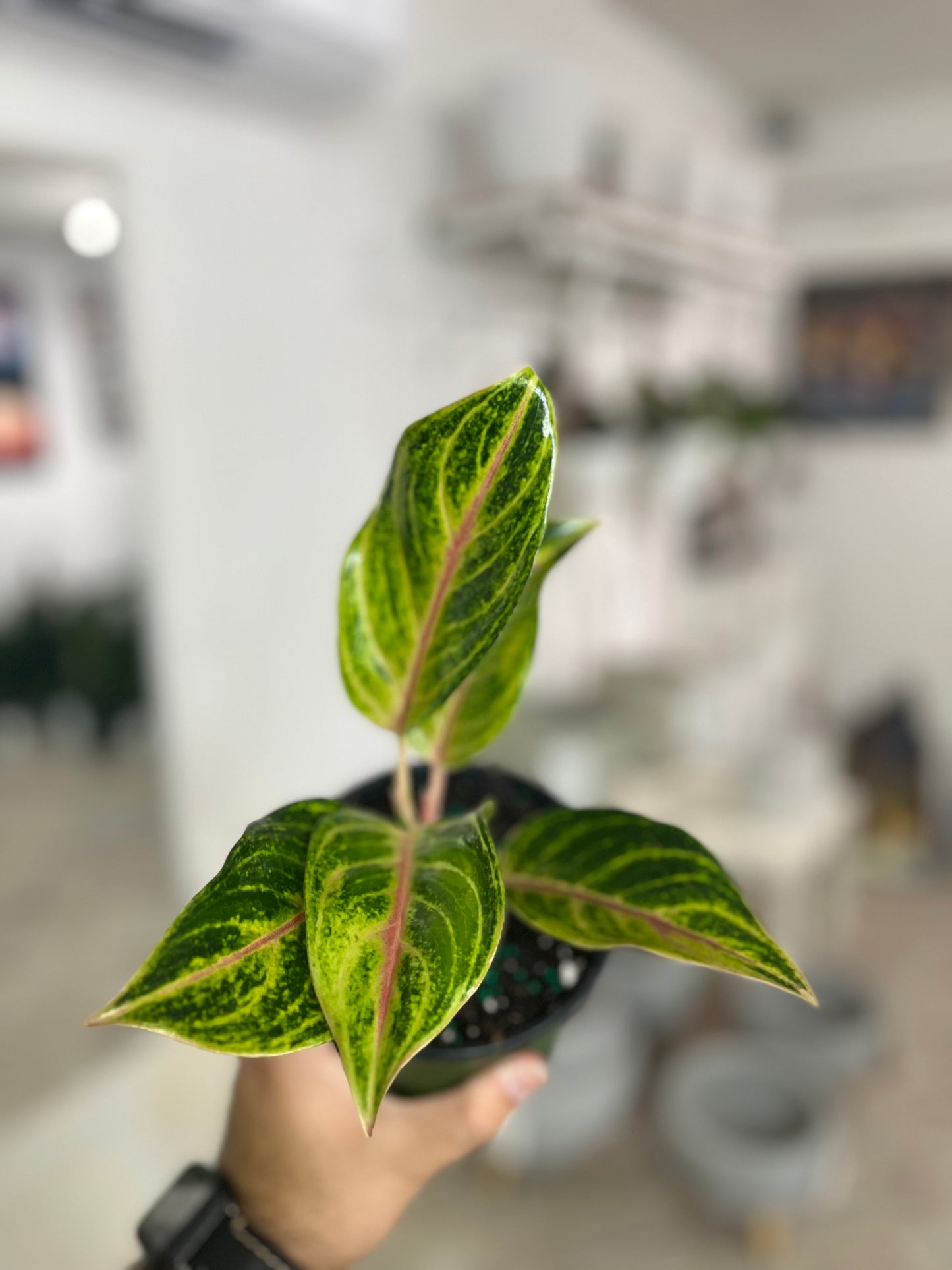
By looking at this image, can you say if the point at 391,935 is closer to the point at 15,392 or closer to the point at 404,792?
the point at 404,792

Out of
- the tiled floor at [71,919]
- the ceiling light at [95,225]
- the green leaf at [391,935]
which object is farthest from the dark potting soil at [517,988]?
the ceiling light at [95,225]

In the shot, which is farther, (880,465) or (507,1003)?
(880,465)

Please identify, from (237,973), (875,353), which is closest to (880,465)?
(875,353)

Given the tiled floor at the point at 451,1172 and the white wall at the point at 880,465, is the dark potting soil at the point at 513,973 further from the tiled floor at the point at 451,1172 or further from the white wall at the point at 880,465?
the white wall at the point at 880,465

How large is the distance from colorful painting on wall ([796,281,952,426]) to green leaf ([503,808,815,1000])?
94.4 inches

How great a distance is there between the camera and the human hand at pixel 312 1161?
0.31 m

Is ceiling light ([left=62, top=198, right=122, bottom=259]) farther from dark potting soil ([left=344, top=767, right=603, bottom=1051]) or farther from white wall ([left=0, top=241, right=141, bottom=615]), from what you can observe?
white wall ([left=0, top=241, right=141, bottom=615])

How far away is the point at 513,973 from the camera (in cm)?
36

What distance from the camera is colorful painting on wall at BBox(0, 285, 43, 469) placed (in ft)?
8.48

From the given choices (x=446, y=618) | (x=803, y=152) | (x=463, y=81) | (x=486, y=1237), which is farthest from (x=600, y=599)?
(x=803, y=152)

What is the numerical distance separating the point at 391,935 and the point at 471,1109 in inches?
6.4

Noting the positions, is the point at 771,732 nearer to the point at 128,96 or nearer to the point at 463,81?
the point at 463,81

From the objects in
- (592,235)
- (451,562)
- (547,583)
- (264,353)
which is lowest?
(547,583)

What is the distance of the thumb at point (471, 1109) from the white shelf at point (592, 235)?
1.18m
